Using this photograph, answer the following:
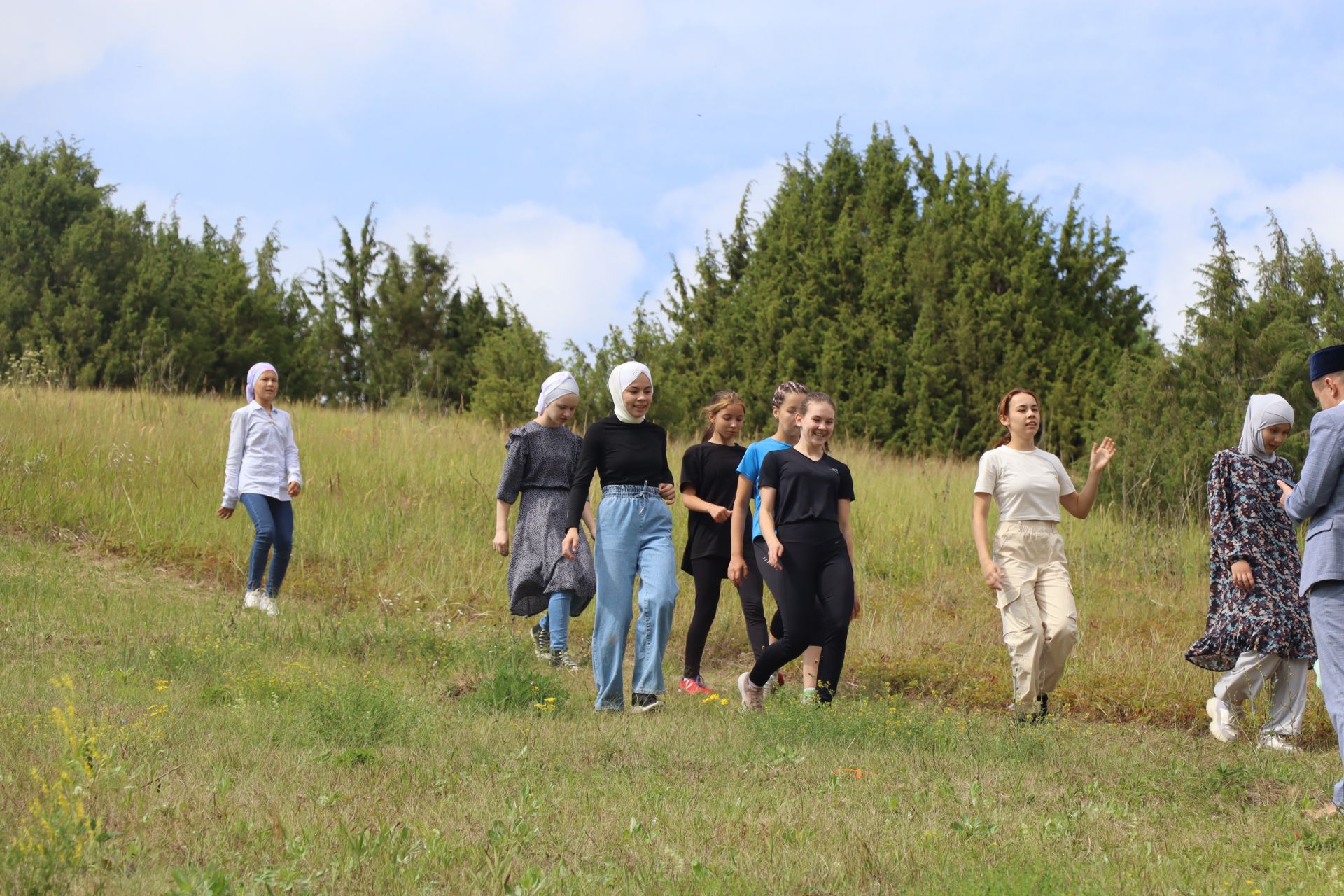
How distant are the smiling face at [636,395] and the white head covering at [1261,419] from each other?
340 cm

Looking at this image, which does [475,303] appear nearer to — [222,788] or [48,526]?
[48,526]

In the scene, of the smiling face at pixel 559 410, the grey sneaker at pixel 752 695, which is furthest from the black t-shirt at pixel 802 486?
the smiling face at pixel 559 410

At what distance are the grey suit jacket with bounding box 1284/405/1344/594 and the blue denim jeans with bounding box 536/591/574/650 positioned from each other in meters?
4.73

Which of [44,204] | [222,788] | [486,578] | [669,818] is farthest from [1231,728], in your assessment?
[44,204]

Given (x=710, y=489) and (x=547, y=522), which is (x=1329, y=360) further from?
(x=547, y=522)

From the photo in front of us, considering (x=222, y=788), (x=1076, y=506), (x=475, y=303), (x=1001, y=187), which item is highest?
(x=1001, y=187)

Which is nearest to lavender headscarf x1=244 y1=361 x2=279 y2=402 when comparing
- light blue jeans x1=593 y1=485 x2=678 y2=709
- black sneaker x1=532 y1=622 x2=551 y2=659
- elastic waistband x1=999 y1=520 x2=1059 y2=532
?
black sneaker x1=532 y1=622 x2=551 y2=659

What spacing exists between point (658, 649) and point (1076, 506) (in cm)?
257

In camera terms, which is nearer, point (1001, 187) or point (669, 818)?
point (669, 818)

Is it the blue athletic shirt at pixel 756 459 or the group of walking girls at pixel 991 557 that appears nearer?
the group of walking girls at pixel 991 557

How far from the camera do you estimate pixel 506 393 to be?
1836 centimetres

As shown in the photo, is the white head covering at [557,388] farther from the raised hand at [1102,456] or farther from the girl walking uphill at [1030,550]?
the raised hand at [1102,456]

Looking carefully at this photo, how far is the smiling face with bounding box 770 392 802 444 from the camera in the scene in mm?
7406

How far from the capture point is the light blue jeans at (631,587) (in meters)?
6.63
